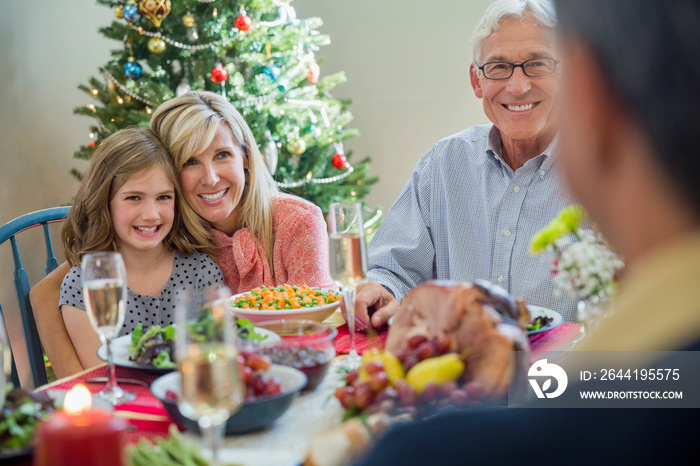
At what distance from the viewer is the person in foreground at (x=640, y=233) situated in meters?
0.54

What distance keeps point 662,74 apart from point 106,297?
0.98 meters

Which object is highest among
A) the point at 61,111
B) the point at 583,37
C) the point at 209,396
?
the point at 61,111

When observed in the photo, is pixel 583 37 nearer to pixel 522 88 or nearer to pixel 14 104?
pixel 522 88

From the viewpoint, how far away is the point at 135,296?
85.1 inches

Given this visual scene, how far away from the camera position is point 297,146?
362cm

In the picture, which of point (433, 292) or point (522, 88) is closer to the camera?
point (433, 292)

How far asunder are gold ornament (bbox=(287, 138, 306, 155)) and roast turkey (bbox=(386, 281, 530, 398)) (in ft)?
8.41

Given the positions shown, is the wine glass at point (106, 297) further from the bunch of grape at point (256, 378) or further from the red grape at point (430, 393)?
the red grape at point (430, 393)

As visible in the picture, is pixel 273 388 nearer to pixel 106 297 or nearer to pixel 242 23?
pixel 106 297

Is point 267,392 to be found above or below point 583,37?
below

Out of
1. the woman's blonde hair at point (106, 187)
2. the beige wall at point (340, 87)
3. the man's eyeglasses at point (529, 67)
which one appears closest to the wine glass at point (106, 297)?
the woman's blonde hair at point (106, 187)

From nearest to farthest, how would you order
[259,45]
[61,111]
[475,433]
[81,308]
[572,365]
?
[475,433]
[572,365]
[81,308]
[259,45]
[61,111]

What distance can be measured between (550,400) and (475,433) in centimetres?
7

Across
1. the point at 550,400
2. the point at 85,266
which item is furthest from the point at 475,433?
the point at 85,266
